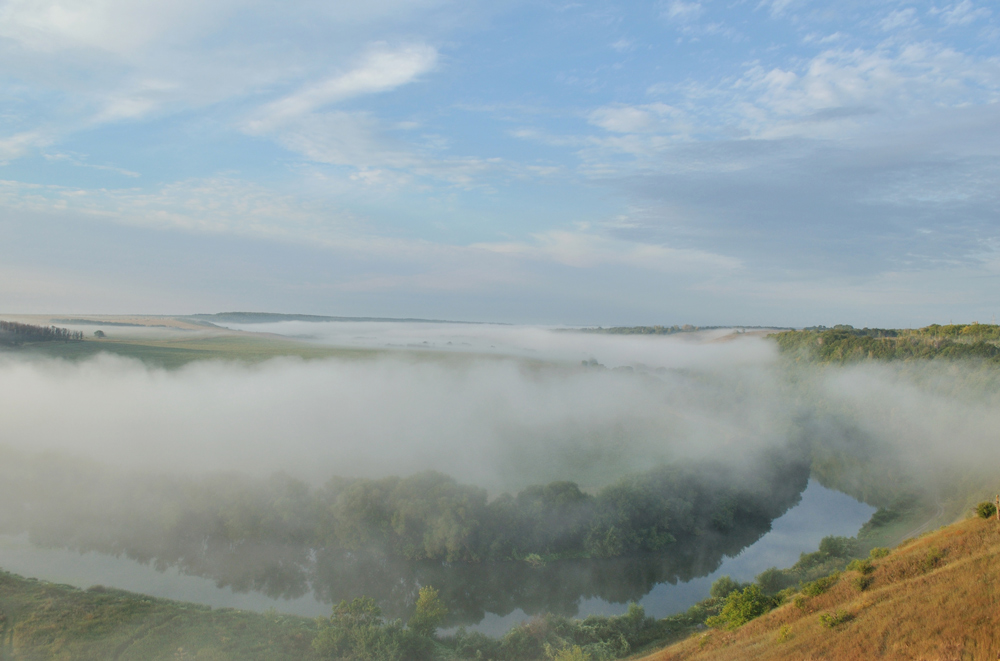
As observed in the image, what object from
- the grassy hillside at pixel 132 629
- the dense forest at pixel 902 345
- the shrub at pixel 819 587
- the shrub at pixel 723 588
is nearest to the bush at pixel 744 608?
the shrub at pixel 819 587

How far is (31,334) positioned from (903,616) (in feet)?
272

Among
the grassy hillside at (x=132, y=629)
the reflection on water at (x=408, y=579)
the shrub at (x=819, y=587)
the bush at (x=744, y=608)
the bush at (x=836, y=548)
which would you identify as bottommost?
the reflection on water at (x=408, y=579)

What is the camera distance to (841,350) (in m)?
96.6

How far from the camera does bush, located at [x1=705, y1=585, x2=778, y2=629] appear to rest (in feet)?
70.7

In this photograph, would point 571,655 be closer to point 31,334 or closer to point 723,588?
point 723,588

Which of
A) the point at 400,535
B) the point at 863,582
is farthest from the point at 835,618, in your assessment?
the point at 400,535

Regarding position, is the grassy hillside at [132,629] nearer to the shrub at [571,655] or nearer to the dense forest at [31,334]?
the shrub at [571,655]

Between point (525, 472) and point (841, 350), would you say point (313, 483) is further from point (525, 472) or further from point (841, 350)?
point (841, 350)

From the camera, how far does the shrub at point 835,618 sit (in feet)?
49.5

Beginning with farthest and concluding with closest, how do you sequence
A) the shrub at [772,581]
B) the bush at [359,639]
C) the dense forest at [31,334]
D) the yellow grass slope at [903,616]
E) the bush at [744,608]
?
the dense forest at [31,334]
the shrub at [772,581]
the bush at [359,639]
the bush at [744,608]
the yellow grass slope at [903,616]

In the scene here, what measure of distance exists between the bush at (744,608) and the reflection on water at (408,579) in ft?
36.7

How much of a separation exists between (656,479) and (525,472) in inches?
771

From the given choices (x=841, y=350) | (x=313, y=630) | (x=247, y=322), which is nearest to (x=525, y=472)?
(x=313, y=630)

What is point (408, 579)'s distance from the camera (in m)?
36.5
